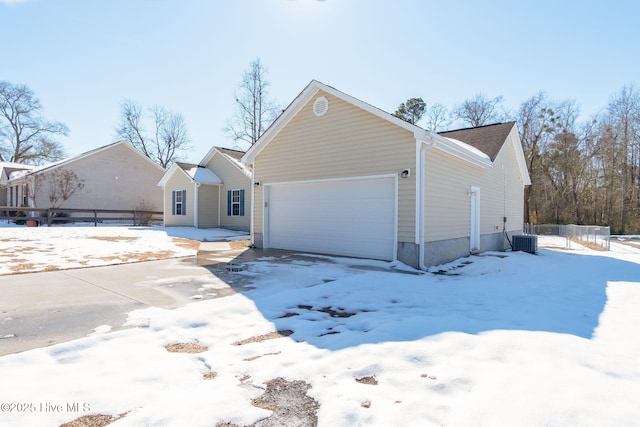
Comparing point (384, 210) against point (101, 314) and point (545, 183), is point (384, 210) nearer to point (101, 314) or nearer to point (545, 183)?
point (101, 314)

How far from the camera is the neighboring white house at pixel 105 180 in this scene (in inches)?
874

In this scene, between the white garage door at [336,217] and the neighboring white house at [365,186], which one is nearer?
the neighboring white house at [365,186]

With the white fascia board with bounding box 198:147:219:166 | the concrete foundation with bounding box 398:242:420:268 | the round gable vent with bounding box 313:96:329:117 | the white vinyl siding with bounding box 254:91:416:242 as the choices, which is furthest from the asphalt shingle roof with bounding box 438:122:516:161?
the white fascia board with bounding box 198:147:219:166

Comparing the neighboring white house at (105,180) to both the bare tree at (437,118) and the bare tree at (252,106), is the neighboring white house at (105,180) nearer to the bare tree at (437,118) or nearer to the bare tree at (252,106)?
the bare tree at (252,106)

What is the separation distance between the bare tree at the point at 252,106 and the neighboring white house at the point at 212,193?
354 inches

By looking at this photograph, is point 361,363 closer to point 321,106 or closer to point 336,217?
point 336,217

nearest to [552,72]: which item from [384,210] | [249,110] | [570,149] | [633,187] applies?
[570,149]

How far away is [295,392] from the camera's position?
260cm

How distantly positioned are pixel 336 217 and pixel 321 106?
3.31 metres

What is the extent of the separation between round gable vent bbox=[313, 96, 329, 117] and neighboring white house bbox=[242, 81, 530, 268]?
30mm

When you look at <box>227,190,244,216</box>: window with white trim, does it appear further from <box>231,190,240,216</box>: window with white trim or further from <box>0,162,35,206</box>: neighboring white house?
<box>0,162,35,206</box>: neighboring white house

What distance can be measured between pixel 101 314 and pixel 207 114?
24.8 meters

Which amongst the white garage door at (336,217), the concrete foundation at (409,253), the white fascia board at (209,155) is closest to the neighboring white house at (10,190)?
the white fascia board at (209,155)

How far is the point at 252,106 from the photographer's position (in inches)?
1166
